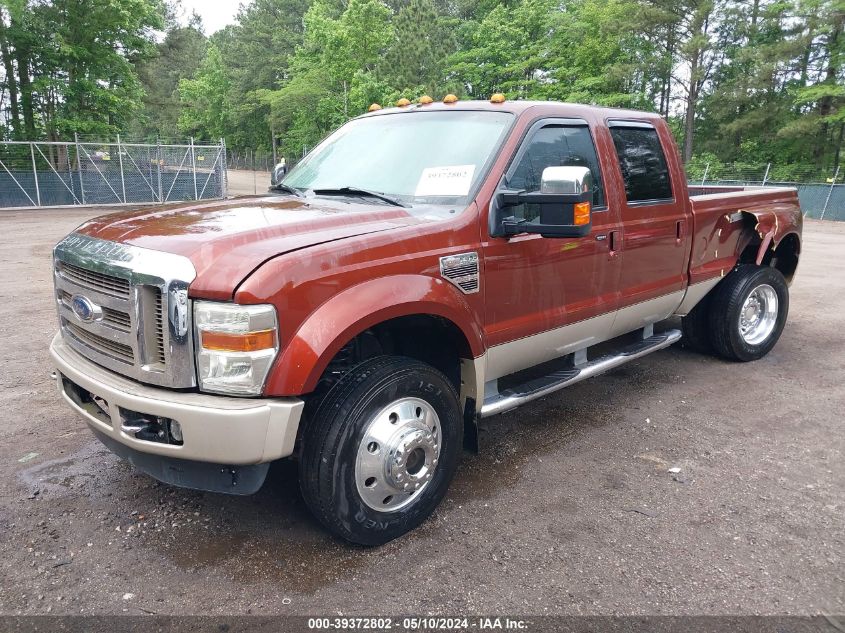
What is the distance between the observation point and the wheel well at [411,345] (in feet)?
9.93

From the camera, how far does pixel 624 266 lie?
415 centimetres

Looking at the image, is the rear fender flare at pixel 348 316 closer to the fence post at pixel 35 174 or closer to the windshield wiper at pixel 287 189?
the windshield wiper at pixel 287 189

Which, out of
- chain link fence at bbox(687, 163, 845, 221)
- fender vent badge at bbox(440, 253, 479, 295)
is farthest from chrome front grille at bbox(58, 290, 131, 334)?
chain link fence at bbox(687, 163, 845, 221)

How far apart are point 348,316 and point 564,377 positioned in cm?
184

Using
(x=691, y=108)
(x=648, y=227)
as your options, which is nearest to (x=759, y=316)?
(x=648, y=227)

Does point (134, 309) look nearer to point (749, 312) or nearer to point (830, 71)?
point (749, 312)

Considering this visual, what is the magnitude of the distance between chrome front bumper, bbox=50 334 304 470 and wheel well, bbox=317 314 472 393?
1.42ft

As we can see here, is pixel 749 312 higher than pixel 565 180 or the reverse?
the reverse

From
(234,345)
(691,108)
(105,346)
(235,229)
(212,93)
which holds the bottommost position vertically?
(105,346)

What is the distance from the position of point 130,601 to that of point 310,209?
1923 millimetres

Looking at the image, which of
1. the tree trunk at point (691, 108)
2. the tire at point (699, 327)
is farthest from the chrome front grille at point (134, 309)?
the tree trunk at point (691, 108)

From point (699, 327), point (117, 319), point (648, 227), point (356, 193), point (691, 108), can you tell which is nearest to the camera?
point (117, 319)

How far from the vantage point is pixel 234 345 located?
2432 mm

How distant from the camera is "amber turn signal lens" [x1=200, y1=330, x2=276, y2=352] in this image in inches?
95.3
